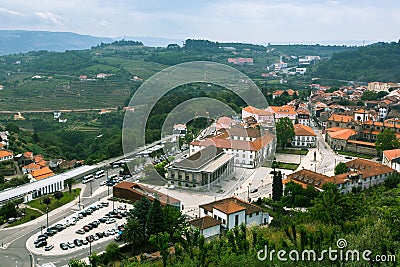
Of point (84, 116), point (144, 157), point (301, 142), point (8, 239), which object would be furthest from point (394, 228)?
point (84, 116)

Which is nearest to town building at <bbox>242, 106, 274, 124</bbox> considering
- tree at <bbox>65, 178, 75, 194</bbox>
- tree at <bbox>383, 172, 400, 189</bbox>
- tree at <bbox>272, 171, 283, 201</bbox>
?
tree at <bbox>383, 172, 400, 189</bbox>

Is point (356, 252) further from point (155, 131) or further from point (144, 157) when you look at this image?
point (155, 131)

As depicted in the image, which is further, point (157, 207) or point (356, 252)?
point (157, 207)

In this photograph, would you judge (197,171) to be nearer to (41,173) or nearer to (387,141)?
(41,173)

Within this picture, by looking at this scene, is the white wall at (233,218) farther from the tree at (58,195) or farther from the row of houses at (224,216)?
the tree at (58,195)

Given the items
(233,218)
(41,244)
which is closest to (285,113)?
(233,218)

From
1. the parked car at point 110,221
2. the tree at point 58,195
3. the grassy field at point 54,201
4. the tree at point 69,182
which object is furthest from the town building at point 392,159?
the tree at point 58,195

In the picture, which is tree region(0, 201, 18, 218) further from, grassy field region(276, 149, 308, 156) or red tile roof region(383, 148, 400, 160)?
red tile roof region(383, 148, 400, 160)
